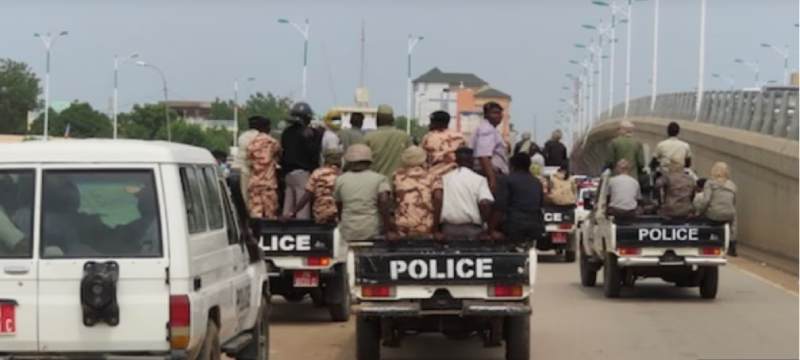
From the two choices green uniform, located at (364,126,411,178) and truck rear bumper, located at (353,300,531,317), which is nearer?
truck rear bumper, located at (353,300,531,317)

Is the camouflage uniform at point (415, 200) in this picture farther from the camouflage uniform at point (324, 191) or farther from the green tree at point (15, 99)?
the green tree at point (15, 99)

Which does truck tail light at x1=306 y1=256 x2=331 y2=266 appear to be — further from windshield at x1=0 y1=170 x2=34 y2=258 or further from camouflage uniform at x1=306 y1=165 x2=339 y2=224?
windshield at x1=0 y1=170 x2=34 y2=258

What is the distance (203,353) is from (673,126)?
14964 millimetres

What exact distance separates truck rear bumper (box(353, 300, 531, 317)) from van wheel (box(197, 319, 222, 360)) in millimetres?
2842

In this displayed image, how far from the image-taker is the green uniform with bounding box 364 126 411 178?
1645 centimetres

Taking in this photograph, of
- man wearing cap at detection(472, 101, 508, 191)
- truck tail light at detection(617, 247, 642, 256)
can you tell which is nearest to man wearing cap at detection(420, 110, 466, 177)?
man wearing cap at detection(472, 101, 508, 191)

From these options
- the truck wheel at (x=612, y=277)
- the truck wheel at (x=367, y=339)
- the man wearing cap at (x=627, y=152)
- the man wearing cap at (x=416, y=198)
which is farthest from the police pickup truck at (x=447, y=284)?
the man wearing cap at (x=627, y=152)

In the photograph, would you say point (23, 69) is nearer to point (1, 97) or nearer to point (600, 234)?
point (1, 97)

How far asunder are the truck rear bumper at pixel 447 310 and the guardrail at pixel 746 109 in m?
19.0

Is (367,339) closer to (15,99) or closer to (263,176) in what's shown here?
(263,176)

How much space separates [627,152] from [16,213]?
14709 mm

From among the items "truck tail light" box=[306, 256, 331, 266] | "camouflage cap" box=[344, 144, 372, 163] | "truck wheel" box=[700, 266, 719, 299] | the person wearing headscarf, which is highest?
"camouflage cap" box=[344, 144, 372, 163]

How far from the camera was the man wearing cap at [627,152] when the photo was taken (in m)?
22.0

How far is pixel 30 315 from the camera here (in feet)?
27.6
